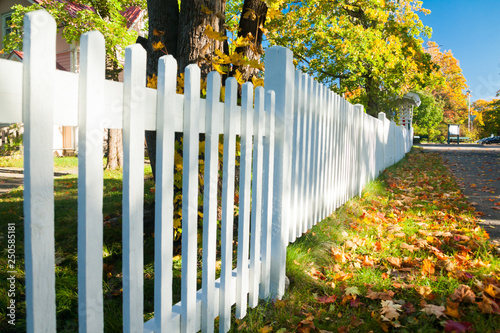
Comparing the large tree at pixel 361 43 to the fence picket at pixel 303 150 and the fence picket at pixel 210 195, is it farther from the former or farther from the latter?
the fence picket at pixel 210 195

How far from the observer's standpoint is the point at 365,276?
9.71 feet

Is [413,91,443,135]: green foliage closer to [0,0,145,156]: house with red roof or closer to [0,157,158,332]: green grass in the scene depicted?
[0,0,145,156]: house with red roof

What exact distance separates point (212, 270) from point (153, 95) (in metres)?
1.05

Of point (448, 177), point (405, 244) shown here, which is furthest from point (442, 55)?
point (405, 244)

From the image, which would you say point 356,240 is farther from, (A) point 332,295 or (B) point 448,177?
(B) point 448,177

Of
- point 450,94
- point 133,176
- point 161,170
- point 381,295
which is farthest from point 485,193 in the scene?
point 450,94

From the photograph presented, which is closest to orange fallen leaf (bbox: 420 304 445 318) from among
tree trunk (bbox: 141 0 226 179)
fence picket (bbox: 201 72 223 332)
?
fence picket (bbox: 201 72 223 332)

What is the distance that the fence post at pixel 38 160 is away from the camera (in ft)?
3.44

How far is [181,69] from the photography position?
355 cm

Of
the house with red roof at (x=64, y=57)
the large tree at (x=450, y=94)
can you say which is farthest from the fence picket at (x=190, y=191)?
the large tree at (x=450, y=94)

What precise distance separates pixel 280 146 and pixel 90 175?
5.60 ft

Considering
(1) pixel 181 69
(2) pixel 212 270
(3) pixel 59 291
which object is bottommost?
(3) pixel 59 291

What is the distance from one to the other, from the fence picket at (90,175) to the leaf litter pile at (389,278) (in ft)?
4.11

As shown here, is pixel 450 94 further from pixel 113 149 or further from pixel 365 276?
pixel 365 276
